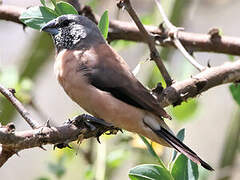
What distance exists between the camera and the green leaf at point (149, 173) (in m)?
1.75

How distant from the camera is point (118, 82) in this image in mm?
Answer: 2203

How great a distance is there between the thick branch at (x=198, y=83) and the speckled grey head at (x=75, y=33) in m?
0.44

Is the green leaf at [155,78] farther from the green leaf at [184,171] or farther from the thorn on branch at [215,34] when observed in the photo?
the green leaf at [184,171]

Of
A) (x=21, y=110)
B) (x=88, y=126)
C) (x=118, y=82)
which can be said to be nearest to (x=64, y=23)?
(x=118, y=82)

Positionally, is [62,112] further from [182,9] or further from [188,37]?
[188,37]

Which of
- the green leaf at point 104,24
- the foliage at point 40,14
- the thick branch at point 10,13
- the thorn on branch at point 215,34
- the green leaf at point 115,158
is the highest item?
the thick branch at point 10,13

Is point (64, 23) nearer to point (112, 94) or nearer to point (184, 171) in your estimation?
point (112, 94)

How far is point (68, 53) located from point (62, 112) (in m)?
2.61

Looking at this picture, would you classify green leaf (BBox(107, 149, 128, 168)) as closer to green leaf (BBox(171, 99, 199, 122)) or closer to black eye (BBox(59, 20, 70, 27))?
green leaf (BBox(171, 99, 199, 122))

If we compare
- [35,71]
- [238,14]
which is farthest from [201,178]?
[238,14]

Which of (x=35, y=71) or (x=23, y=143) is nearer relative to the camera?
(x=23, y=143)

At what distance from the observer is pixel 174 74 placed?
301 centimetres

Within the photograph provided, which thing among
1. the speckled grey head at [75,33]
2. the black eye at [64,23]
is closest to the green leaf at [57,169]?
the speckled grey head at [75,33]

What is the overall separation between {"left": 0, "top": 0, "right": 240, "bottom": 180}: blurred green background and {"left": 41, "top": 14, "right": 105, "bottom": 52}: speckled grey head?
34 cm
